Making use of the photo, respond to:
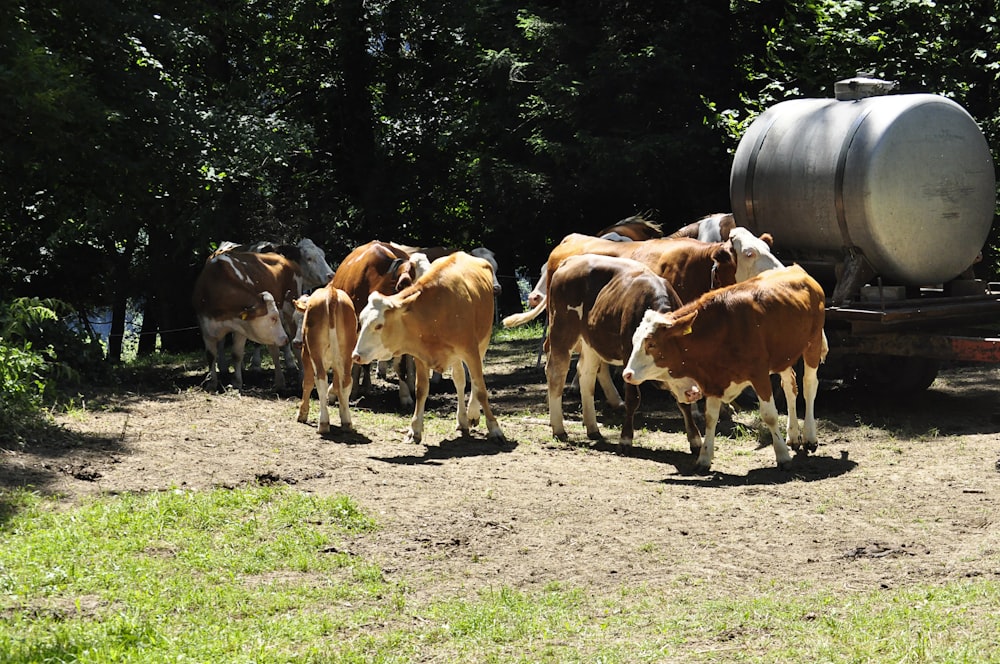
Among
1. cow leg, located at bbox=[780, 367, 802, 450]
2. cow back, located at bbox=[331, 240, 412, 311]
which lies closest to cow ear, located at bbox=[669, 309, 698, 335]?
cow leg, located at bbox=[780, 367, 802, 450]

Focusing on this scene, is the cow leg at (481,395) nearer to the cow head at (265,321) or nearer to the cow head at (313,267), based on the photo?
the cow head at (265,321)

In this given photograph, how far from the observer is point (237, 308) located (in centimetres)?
1567

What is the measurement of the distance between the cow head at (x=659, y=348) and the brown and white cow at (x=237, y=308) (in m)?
6.22

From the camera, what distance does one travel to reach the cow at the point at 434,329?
463 inches

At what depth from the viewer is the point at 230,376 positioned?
1708cm

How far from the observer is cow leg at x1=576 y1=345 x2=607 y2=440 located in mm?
12508

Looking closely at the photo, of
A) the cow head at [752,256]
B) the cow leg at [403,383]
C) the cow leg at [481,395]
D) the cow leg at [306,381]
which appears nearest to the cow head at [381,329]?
the cow leg at [481,395]

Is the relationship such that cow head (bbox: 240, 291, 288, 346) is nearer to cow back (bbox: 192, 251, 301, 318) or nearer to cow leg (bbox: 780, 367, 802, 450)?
cow back (bbox: 192, 251, 301, 318)

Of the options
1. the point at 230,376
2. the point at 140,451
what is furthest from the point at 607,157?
the point at 140,451

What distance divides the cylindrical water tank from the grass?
6271 mm

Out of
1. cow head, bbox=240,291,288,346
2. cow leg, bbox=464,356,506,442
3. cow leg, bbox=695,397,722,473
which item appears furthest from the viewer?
cow head, bbox=240,291,288,346

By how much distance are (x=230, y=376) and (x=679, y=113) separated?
9530 millimetres

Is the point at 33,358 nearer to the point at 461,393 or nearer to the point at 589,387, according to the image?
the point at 461,393

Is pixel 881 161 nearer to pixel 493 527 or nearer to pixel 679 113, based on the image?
pixel 493 527
